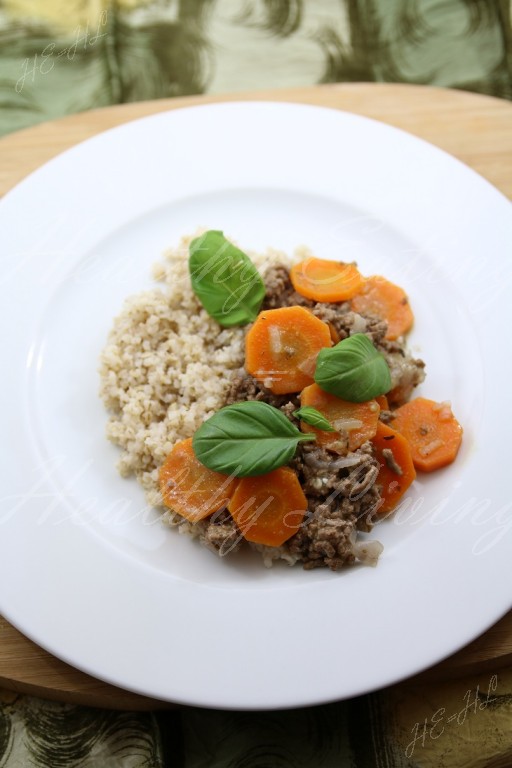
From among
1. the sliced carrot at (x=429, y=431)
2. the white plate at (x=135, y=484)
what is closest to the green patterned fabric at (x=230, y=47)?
the white plate at (x=135, y=484)

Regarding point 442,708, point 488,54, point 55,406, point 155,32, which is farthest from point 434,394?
point 155,32

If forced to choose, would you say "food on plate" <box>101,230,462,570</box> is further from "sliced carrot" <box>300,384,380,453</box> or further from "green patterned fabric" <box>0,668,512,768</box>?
"green patterned fabric" <box>0,668,512,768</box>

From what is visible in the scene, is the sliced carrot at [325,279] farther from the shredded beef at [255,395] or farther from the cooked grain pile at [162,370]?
the shredded beef at [255,395]

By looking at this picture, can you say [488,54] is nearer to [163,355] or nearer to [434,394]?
[434,394]

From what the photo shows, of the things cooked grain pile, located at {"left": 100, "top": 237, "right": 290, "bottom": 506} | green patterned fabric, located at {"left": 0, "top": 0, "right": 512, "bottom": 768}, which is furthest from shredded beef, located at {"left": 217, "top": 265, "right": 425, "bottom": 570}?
green patterned fabric, located at {"left": 0, "top": 0, "right": 512, "bottom": 768}

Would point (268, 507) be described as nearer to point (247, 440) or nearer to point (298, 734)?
point (247, 440)

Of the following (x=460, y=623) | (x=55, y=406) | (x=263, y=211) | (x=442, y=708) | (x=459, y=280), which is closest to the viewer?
(x=460, y=623)

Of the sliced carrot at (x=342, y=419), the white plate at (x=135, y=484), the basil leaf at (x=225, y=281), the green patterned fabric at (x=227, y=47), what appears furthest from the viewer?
the green patterned fabric at (x=227, y=47)
